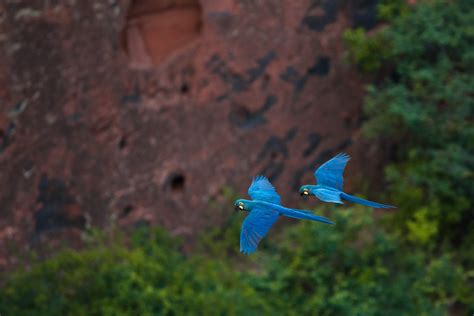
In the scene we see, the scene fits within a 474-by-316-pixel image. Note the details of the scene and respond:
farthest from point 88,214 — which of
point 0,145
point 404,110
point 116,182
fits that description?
point 404,110

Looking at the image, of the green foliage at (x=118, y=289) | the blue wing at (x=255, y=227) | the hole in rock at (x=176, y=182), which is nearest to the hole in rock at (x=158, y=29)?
the hole in rock at (x=176, y=182)

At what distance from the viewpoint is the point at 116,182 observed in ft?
36.6

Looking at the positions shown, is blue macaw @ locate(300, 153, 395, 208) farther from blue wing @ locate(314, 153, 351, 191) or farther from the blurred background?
the blurred background

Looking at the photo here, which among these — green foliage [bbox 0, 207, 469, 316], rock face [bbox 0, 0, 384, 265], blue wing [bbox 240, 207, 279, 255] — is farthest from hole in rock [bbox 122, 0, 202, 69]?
blue wing [bbox 240, 207, 279, 255]

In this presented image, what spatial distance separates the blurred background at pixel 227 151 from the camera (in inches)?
413

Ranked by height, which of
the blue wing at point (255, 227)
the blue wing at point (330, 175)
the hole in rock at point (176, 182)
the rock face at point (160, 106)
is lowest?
the hole in rock at point (176, 182)

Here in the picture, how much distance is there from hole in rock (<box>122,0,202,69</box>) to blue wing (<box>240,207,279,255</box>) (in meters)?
5.39

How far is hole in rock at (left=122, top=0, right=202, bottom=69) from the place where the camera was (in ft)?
36.6

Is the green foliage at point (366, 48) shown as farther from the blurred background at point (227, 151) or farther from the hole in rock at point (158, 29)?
the hole in rock at point (158, 29)

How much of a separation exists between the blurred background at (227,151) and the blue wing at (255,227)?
4.34 meters

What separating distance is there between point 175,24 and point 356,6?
5.92ft

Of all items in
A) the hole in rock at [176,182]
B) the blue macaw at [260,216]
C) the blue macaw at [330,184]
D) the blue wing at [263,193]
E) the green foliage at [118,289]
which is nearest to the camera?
the blue macaw at [260,216]

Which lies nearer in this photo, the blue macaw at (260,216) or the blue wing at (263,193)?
the blue macaw at (260,216)

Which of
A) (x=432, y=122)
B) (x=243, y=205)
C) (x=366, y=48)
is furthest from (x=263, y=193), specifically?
(x=366, y=48)
